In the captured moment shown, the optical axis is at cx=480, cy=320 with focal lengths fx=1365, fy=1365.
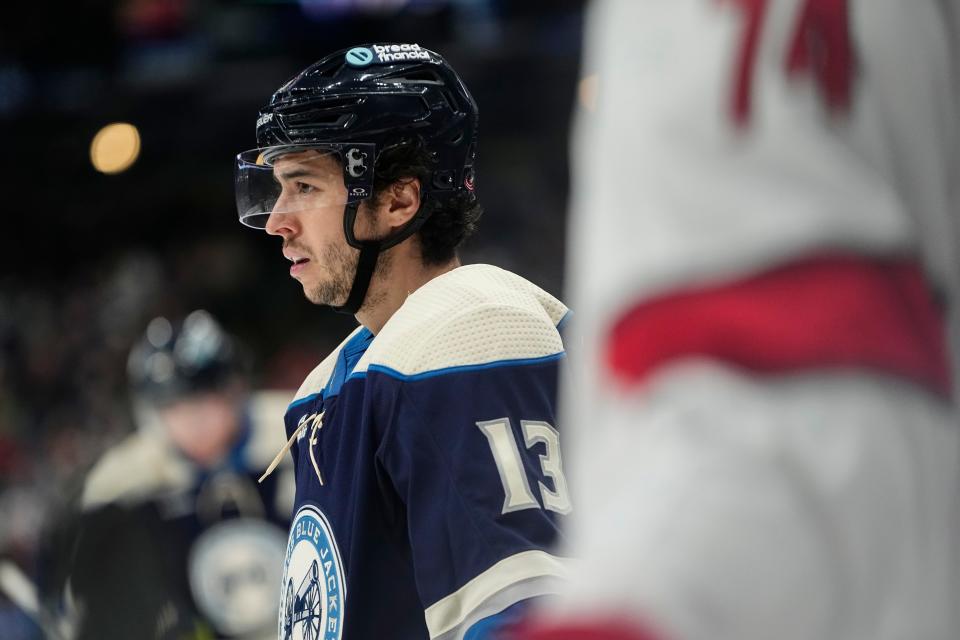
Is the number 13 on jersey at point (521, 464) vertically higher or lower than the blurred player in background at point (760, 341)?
lower

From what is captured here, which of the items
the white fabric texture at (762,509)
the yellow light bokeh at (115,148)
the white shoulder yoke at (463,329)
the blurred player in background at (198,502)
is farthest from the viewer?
the yellow light bokeh at (115,148)

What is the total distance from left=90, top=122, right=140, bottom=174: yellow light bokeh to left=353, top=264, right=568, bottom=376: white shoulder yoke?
11.3m

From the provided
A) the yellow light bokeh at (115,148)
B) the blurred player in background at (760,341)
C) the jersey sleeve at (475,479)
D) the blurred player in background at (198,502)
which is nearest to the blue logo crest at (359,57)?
the jersey sleeve at (475,479)

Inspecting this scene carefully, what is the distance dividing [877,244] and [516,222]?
10295 millimetres

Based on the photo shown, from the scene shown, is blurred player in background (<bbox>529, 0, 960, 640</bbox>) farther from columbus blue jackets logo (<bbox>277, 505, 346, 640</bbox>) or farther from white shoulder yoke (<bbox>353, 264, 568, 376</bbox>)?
columbus blue jackets logo (<bbox>277, 505, 346, 640</bbox>)

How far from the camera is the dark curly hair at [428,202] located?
2.36 metres

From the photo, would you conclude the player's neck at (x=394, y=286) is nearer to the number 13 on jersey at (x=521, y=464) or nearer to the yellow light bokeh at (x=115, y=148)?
the number 13 on jersey at (x=521, y=464)

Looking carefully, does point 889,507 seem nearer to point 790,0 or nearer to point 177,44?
point 790,0

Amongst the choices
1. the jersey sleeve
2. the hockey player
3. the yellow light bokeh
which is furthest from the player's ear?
the yellow light bokeh

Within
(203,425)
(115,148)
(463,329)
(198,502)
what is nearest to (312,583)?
(463,329)

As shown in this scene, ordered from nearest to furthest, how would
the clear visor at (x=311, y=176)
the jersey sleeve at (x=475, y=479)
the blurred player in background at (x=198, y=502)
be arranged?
the jersey sleeve at (x=475, y=479), the clear visor at (x=311, y=176), the blurred player in background at (x=198, y=502)

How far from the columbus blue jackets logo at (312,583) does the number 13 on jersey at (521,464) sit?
341mm

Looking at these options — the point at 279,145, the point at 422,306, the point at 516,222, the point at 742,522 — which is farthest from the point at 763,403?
the point at 516,222

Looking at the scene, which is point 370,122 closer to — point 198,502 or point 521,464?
point 521,464
